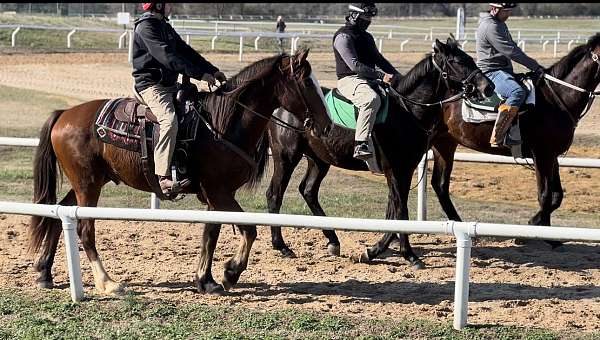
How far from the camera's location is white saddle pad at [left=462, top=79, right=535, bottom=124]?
1152cm

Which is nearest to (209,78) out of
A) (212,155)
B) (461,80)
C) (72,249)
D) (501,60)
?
(212,155)

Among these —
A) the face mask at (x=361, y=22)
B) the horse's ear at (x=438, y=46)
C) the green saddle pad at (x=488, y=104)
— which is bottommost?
the green saddle pad at (x=488, y=104)

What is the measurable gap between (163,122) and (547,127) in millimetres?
4927

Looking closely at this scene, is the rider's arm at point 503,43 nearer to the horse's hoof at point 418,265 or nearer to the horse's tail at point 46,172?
the horse's hoof at point 418,265

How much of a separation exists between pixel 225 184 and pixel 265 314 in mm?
1543

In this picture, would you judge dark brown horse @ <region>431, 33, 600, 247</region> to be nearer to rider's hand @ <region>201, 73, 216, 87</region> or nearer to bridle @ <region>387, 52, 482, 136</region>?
bridle @ <region>387, 52, 482, 136</region>

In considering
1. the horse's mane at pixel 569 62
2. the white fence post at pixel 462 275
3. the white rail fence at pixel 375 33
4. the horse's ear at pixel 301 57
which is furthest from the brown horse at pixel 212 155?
the white rail fence at pixel 375 33

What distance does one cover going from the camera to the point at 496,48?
1145cm

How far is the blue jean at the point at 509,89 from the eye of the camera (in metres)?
11.3

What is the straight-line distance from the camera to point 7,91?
27.5 m

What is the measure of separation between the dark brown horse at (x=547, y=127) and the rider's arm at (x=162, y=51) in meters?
3.72

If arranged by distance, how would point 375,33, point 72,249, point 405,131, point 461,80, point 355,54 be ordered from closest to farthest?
1. point 72,249
2. point 461,80
3. point 355,54
4. point 405,131
5. point 375,33

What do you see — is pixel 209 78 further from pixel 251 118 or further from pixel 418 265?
pixel 418 265

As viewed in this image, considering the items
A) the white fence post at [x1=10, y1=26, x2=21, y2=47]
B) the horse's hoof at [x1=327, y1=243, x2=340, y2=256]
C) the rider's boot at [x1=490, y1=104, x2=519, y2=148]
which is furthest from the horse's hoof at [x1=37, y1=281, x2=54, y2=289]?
the white fence post at [x1=10, y1=26, x2=21, y2=47]
